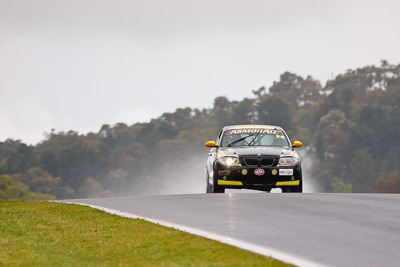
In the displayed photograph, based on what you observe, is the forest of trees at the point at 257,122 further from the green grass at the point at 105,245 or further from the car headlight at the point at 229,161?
the green grass at the point at 105,245

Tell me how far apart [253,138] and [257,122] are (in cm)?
15097

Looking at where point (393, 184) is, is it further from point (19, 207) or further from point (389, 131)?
point (19, 207)

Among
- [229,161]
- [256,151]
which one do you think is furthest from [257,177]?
[229,161]

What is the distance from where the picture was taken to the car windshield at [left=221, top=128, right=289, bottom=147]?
67.6 ft

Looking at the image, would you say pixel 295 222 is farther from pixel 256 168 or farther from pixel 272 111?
pixel 272 111

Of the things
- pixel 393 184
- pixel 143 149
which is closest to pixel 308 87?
pixel 143 149

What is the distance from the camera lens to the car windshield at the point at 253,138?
67.6 ft

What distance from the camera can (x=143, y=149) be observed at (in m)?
193

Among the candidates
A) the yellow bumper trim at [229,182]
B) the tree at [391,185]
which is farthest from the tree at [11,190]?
the yellow bumper trim at [229,182]

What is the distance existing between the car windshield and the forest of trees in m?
132

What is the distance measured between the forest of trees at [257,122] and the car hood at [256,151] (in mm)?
132768

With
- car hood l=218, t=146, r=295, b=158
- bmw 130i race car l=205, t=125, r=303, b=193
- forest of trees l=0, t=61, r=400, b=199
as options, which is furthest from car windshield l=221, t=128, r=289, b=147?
forest of trees l=0, t=61, r=400, b=199

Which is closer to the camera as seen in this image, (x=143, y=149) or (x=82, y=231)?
(x=82, y=231)

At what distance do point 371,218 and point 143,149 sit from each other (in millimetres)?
179988
